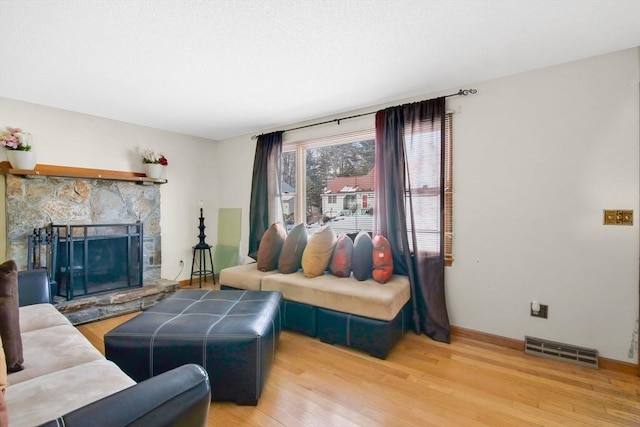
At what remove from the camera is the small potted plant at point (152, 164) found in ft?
12.4

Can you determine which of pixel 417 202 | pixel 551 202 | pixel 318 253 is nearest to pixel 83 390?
pixel 318 253

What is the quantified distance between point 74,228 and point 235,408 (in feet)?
→ 9.56

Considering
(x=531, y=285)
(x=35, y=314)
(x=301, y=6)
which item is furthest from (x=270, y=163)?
(x=531, y=285)

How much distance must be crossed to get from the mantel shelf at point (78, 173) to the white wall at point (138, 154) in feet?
0.22

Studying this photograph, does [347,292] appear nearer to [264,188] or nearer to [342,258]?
[342,258]

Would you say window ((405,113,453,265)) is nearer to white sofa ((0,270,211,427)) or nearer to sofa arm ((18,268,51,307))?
white sofa ((0,270,211,427))

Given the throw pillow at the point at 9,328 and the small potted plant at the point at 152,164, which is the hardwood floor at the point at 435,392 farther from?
the small potted plant at the point at 152,164

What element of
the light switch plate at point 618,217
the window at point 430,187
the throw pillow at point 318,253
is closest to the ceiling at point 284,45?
the window at point 430,187

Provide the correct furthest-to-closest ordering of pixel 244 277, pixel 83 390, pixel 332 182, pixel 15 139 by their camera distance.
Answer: pixel 332 182
pixel 244 277
pixel 15 139
pixel 83 390

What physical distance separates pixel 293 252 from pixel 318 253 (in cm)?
34

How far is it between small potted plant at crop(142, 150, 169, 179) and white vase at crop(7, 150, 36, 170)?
3.58ft

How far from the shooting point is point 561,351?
2.19m

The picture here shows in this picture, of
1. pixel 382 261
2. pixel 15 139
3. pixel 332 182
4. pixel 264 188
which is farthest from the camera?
pixel 264 188

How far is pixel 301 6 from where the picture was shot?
1.59 m
